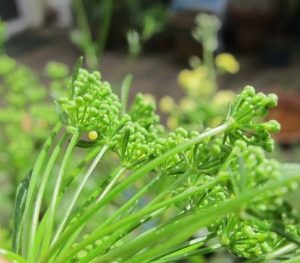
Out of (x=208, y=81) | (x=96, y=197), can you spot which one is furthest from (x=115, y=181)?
(x=208, y=81)

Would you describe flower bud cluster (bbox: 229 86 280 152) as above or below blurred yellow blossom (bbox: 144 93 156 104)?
below

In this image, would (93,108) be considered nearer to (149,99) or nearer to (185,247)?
(185,247)

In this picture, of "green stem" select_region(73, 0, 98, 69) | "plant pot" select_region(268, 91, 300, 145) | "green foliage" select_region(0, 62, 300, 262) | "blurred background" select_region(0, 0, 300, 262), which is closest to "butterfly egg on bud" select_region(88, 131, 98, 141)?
→ "green foliage" select_region(0, 62, 300, 262)

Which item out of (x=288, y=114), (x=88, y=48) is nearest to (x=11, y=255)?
(x=88, y=48)

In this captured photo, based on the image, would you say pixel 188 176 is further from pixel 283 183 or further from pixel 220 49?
pixel 220 49

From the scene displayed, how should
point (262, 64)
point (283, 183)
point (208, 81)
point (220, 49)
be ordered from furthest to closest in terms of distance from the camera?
point (220, 49), point (262, 64), point (208, 81), point (283, 183)

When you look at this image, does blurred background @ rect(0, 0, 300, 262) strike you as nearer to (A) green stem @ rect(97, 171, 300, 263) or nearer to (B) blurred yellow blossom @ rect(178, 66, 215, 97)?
(B) blurred yellow blossom @ rect(178, 66, 215, 97)

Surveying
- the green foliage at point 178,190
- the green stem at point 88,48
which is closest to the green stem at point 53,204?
the green foliage at point 178,190

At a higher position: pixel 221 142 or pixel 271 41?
pixel 271 41
